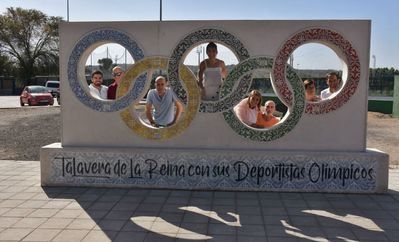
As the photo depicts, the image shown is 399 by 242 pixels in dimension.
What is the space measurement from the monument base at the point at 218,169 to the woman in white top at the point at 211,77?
849 mm

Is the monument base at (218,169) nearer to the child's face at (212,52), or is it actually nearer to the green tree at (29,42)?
the child's face at (212,52)

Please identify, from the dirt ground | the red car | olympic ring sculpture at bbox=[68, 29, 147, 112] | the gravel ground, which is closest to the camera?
olympic ring sculpture at bbox=[68, 29, 147, 112]

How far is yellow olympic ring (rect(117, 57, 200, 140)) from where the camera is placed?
623cm

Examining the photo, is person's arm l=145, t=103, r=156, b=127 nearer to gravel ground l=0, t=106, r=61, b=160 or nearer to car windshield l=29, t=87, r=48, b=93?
gravel ground l=0, t=106, r=61, b=160

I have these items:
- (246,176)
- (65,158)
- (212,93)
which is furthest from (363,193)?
(65,158)

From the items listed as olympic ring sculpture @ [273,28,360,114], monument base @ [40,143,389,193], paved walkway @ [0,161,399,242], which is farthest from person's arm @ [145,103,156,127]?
olympic ring sculpture @ [273,28,360,114]

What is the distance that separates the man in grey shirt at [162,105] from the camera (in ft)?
21.4

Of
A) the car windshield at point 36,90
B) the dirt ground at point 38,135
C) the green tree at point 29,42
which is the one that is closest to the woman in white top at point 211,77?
the dirt ground at point 38,135

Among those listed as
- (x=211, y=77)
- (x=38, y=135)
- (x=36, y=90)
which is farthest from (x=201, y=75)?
(x=36, y=90)

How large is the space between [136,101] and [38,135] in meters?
7.01

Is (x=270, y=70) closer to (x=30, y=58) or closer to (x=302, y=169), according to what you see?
(x=302, y=169)

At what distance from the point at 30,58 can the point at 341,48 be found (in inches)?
1865

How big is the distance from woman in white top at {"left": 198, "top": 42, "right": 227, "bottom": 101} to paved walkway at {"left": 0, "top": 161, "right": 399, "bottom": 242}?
4.70 feet

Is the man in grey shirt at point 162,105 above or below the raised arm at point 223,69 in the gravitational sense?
below
